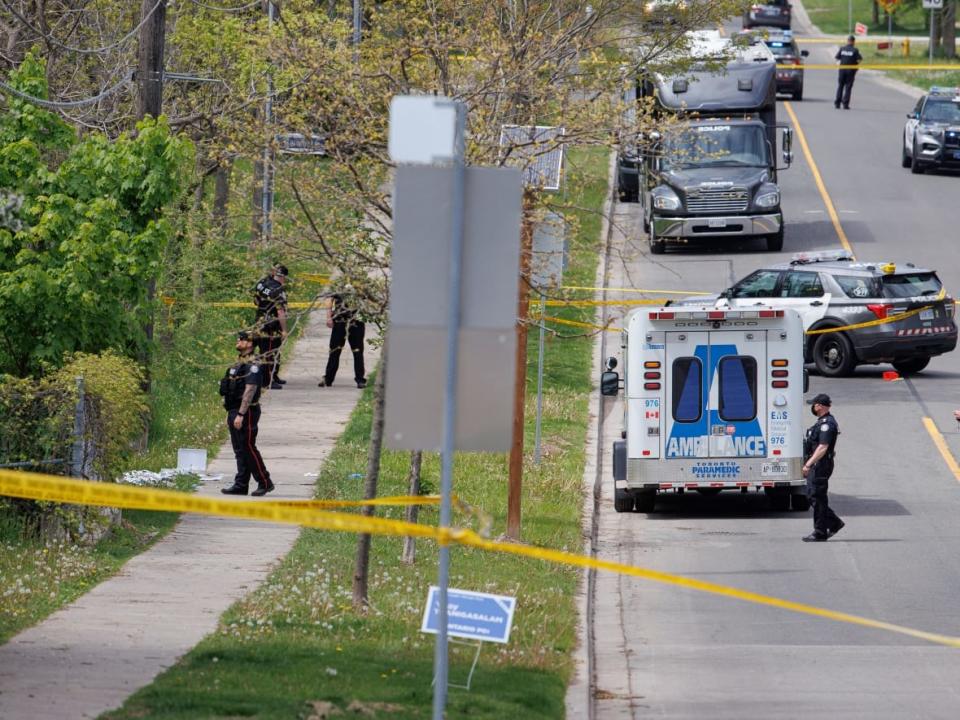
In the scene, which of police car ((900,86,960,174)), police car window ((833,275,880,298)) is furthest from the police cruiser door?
police car ((900,86,960,174))

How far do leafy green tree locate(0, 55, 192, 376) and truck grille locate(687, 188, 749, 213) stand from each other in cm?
1850

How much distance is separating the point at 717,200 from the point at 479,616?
2507 centimetres

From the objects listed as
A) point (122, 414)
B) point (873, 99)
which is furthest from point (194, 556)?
point (873, 99)

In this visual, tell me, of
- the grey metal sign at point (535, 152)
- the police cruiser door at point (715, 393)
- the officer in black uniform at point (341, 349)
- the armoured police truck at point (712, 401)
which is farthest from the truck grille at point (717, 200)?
the grey metal sign at point (535, 152)

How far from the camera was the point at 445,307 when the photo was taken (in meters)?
8.04

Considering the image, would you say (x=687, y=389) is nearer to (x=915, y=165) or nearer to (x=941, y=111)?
(x=941, y=111)

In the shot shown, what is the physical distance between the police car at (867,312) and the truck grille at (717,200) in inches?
280

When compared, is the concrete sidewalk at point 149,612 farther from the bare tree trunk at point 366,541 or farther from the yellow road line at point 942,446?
the yellow road line at point 942,446

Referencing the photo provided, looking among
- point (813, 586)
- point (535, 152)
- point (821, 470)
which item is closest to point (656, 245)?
point (821, 470)

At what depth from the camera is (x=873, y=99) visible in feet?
200

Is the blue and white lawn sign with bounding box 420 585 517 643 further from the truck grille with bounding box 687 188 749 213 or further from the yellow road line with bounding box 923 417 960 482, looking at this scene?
the truck grille with bounding box 687 188 749 213

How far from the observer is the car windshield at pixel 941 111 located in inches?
1729

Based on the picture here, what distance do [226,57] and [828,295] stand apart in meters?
10.5

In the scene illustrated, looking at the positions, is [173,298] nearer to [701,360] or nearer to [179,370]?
[179,370]
